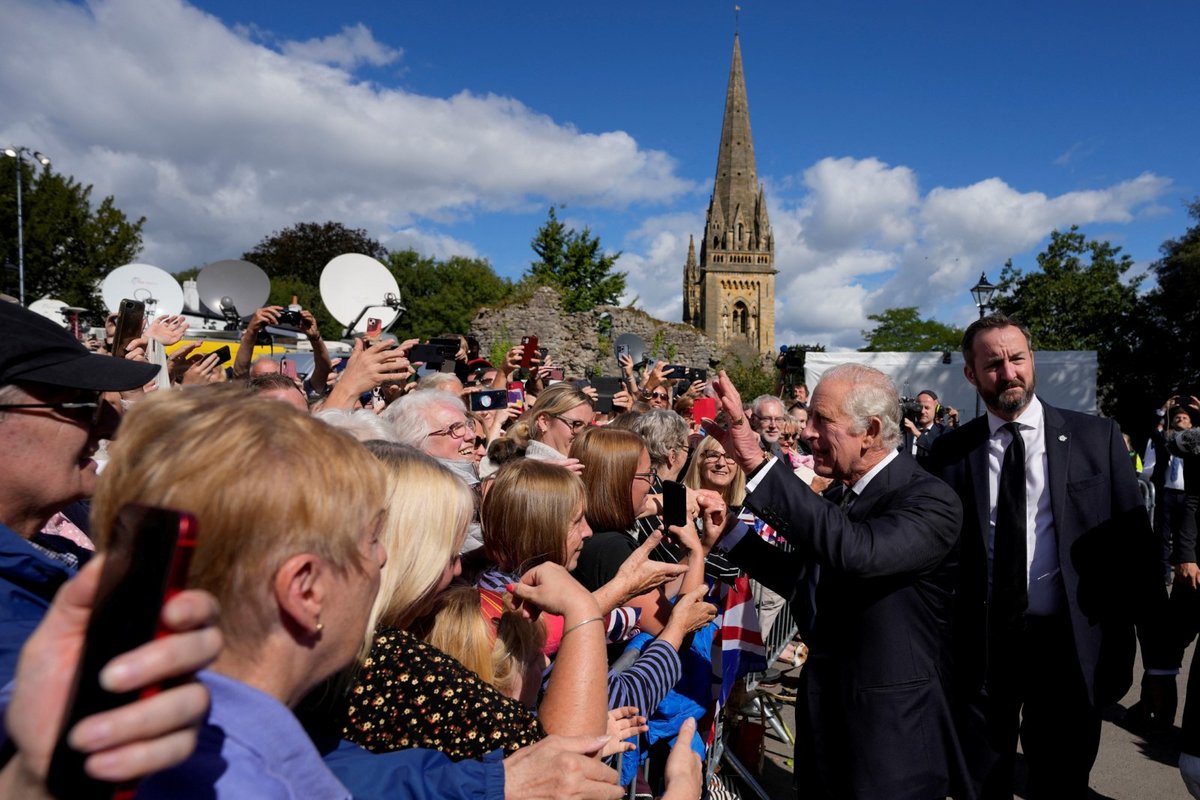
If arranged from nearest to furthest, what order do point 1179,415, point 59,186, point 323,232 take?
point 1179,415 < point 59,186 < point 323,232

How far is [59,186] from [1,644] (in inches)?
1255

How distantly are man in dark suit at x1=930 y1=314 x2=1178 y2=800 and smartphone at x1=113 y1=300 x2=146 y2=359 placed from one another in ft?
13.2

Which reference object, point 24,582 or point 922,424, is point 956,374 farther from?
point 24,582

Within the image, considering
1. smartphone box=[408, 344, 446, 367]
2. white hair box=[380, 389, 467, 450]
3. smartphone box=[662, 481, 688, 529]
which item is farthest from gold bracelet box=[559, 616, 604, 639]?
smartphone box=[408, 344, 446, 367]

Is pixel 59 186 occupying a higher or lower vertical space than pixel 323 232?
lower

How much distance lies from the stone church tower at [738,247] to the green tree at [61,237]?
49.7 m

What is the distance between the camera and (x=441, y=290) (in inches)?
2217

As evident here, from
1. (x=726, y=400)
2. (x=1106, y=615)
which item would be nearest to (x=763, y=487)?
(x=726, y=400)

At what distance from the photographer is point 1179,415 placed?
27.1ft

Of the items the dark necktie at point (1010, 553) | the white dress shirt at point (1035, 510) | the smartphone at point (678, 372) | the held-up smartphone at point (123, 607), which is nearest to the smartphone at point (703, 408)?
the smartphone at point (678, 372)

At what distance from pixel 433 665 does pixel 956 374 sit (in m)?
18.4

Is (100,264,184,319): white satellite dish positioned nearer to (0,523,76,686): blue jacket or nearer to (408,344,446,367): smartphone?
(408,344,446,367): smartphone

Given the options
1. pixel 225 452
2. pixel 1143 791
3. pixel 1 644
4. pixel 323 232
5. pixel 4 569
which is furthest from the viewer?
pixel 323 232

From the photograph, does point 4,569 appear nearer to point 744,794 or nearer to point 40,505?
point 40,505
